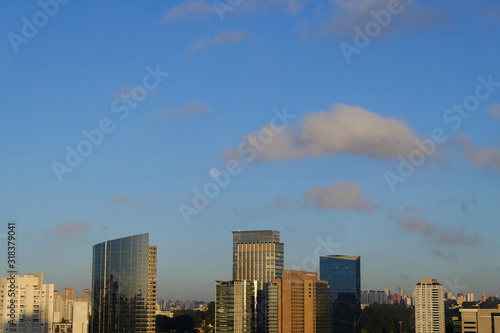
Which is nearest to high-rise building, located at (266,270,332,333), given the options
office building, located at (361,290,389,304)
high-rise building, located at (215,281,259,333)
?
high-rise building, located at (215,281,259,333)

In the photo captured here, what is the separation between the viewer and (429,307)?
87.1 meters

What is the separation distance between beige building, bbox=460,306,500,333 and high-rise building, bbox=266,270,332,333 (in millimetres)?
14439

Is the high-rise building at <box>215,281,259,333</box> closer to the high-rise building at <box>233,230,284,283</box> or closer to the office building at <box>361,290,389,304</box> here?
the high-rise building at <box>233,230,284,283</box>

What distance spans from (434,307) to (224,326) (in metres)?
34.9

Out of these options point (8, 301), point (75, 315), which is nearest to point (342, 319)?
point (75, 315)

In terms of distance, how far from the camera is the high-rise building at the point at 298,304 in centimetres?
6222

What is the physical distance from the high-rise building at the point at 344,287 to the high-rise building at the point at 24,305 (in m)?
34.2

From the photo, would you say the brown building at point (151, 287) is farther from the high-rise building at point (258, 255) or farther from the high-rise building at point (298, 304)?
the high-rise building at point (298, 304)

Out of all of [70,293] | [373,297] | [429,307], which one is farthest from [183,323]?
[373,297]

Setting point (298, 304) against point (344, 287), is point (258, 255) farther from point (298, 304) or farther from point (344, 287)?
point (344, 287)

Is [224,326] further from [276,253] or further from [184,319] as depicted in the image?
[184,319]

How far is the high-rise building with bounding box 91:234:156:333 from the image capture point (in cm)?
6856

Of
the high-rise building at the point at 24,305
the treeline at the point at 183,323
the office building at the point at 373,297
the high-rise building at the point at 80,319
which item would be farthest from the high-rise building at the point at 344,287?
the office building at the point at 373,297

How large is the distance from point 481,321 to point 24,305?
3337cm
